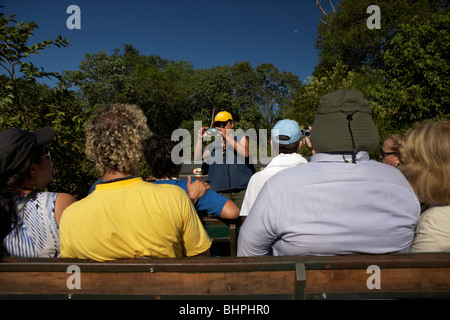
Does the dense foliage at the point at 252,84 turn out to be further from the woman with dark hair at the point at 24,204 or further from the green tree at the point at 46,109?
the woman with dark hair at the point at 24,204

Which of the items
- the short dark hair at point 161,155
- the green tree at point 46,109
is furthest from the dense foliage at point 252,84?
the short dark hair at point 161,155

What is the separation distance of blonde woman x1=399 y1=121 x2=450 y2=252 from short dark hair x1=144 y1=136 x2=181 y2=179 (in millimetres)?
1587

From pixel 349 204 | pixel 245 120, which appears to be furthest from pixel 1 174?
pixel 245 120

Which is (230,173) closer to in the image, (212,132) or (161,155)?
(212,132)

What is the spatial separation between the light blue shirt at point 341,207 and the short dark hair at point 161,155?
43.5 inches

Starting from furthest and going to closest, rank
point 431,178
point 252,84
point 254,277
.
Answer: point 252,84 < point 431,178 < point 254,277

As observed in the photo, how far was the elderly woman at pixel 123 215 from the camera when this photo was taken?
1475 millimetres

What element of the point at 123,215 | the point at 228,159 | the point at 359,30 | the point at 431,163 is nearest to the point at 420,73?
the point at 228,159

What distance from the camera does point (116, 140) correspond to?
64.1 inches

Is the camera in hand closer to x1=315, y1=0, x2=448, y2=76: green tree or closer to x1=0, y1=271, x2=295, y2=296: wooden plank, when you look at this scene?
x1=0, y1=271, x2=295, y2=296: wooden plank

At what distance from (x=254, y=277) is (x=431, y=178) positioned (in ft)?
3.78

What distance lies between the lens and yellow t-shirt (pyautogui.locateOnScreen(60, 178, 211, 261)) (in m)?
1.47
